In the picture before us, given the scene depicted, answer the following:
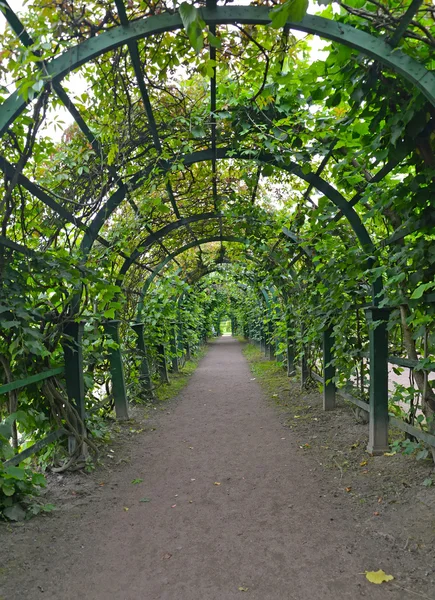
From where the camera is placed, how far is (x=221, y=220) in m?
9.05

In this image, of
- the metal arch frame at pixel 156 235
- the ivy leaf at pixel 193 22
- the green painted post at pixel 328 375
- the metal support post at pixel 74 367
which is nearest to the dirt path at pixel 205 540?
the metal support post at pixel 74 367

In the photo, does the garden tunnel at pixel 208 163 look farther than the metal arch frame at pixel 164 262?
No

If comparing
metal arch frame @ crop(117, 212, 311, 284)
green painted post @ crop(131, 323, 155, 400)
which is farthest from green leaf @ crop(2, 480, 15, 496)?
green painted post @ crop(131, 323, 155, 400)

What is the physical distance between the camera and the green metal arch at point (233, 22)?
7.65 ft

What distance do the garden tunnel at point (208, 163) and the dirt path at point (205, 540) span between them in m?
0.75

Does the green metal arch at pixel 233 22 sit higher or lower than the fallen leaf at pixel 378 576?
higher

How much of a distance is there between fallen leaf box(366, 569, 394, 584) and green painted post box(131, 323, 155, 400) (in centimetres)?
607

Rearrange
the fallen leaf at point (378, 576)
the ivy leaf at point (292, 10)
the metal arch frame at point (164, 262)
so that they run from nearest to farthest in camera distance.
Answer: the ivy leaf at point (292, 10), the fallen leaf at point (378, 576), the metal arch frame at point (164, 262)

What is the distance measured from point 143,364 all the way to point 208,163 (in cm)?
410

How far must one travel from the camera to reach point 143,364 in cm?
866

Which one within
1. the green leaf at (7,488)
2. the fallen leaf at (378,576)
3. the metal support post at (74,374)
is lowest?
the fallen leaf at (378,576)

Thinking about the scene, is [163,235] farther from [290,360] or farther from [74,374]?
[290,360]

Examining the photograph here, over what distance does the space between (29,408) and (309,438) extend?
334 centimetres

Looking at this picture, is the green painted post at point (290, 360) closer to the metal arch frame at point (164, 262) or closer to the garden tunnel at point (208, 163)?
the metal arch frame at point (164, 262)
